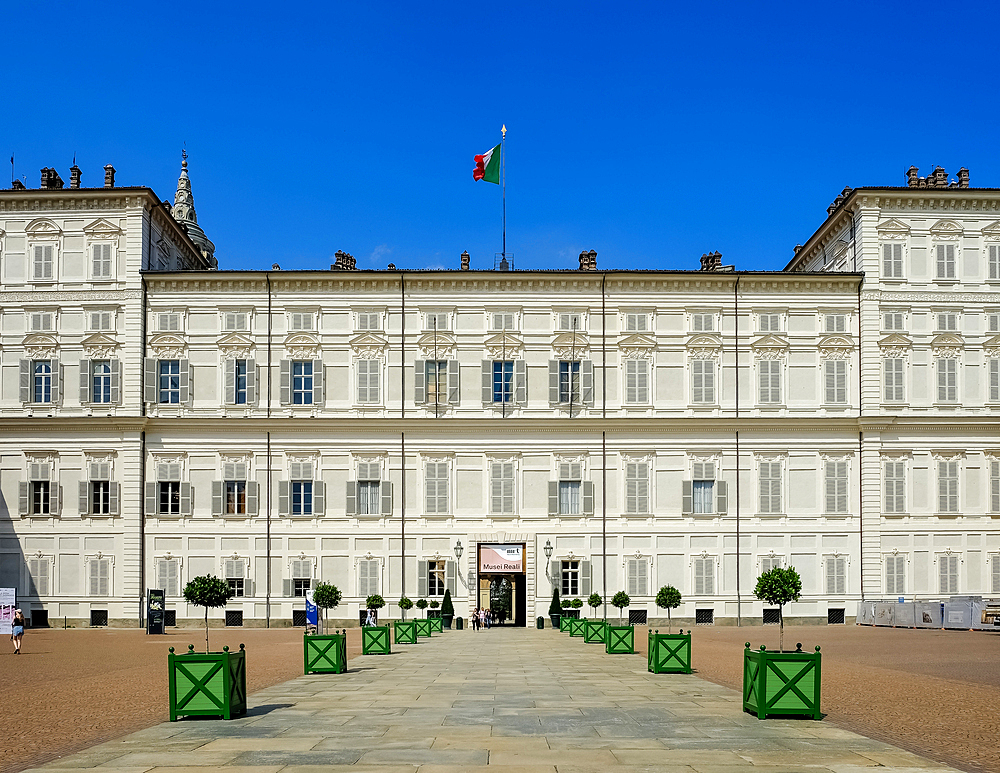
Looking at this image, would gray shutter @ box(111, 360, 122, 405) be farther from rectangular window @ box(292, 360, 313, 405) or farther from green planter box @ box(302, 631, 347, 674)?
green planter box @ box(302, 631, 347, 674)

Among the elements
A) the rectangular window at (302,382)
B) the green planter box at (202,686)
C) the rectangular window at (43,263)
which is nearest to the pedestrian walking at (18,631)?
the rectangular window at (302,382)

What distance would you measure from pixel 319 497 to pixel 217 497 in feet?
16.7

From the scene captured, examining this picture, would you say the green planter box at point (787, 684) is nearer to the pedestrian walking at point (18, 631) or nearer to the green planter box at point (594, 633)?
the green planter box at point (594, 633)

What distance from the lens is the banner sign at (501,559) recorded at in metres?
51.2

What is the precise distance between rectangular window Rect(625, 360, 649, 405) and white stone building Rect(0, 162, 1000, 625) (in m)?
0.12

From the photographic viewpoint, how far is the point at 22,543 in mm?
50656

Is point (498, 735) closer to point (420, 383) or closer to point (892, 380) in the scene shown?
point (420, 383)

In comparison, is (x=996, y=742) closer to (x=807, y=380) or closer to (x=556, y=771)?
(x=556, y=771)

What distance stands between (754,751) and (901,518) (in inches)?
1587

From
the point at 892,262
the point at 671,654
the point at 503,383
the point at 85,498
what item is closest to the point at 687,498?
the point at 503,383

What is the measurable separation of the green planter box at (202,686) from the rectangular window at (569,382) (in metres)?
35.3

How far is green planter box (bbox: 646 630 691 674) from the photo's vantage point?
26.0 m

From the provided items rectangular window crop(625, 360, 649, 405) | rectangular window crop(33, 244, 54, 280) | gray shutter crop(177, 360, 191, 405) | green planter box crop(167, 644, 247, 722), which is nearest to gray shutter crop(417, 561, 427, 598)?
rectangular window crop(625, 360, 649, 405)

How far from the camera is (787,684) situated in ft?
57.7
